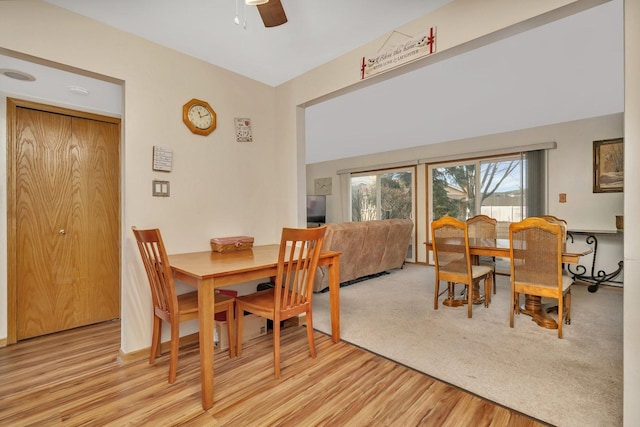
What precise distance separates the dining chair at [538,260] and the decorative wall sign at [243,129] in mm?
2417

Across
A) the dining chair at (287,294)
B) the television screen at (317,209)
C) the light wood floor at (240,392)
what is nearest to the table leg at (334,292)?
the light wood floor at (240,392)

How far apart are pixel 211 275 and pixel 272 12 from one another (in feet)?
4.61

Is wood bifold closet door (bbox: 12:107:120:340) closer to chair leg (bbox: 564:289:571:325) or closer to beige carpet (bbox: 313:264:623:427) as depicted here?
beige carpet (bbox: 313:264:623:427)

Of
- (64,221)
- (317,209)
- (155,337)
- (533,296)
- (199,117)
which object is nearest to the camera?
(155,337)

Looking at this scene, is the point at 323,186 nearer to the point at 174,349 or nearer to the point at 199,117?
the point at 199,117

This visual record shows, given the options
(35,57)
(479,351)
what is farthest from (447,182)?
(35,57)

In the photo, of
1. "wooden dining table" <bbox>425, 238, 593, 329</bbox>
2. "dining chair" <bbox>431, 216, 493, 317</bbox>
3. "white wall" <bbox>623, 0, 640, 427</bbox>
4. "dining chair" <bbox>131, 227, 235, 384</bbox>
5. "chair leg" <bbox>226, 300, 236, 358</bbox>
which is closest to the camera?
"white wall" <bbox>623, 0, 640, 427</bbox>

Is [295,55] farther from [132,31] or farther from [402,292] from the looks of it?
[402,292]

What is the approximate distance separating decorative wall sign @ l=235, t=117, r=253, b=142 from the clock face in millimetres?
255

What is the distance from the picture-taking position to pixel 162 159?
225cm

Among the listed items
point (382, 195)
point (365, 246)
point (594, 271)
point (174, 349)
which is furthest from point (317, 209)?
point (174, 349)

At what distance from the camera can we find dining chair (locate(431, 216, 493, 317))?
2.95 m


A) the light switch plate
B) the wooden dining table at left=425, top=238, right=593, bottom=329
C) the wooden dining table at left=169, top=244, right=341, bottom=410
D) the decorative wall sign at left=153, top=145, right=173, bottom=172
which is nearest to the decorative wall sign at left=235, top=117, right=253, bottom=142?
the decorative wall sign at left=153, top=145, right=173, bottom=172

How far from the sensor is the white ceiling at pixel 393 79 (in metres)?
1.94
